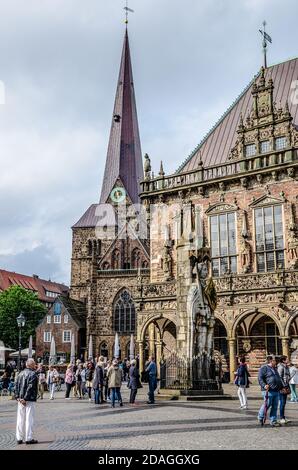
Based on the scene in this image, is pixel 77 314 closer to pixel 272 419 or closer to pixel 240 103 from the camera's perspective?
pixel 240 103

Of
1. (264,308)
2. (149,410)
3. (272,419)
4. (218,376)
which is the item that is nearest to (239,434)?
(272,419)

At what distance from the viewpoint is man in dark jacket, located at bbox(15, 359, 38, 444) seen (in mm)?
9438

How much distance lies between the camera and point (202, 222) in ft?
103

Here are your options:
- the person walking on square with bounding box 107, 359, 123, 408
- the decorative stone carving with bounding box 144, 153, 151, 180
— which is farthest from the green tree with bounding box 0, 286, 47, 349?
the person walking on square with bounding box 107, 359, 123, 408

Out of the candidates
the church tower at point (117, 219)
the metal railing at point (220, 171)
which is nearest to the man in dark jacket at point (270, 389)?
the metal railing at point (220, 171)

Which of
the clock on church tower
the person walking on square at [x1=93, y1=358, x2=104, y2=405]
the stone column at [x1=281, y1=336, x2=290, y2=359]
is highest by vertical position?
the clock on church tower

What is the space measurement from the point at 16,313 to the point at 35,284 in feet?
110

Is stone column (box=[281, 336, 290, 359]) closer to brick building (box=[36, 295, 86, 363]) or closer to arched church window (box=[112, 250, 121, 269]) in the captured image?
brick building (box=[36, 295, 86, 363])

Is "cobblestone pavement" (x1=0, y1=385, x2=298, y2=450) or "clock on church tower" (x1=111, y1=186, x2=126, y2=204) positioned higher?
"clock on church tower" (x1=111, y1=186, x2=126, y2=204)

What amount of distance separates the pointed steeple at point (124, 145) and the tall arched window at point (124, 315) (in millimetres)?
17525

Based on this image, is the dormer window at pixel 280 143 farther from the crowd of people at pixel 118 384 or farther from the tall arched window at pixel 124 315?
the tall arched window at pixel 124 315

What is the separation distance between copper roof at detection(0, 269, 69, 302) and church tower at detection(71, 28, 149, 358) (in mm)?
19232

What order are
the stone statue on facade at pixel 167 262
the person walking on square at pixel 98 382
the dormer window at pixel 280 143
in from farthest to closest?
the stone statue on facade at pixel 167 262 → the dormer window at pixel 280 143 → the person walking on square at pixel 98 382

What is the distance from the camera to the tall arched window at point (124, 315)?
179 feet
